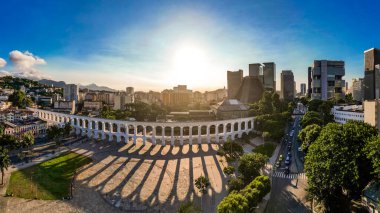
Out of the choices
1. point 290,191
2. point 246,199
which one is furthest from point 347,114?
point 246,199

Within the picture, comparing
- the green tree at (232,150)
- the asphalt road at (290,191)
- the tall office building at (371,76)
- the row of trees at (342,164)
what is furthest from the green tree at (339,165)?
the tall office building at (371,76)

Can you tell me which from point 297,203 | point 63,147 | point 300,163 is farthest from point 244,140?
point 63,147

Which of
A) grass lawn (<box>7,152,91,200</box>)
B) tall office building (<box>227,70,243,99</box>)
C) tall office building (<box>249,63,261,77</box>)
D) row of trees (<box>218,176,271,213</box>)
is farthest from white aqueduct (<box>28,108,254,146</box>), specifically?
tall office building (<box>249,63,261,77</box>)

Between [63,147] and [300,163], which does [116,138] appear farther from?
[300,163]

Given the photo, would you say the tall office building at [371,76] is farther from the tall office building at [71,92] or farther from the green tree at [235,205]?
the tall office building at [71,92]

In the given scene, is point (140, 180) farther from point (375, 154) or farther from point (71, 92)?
point (71, 92)

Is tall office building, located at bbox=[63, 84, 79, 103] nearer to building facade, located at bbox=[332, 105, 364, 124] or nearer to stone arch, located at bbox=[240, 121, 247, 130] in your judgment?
stone arch, located at bbox=[240, 121, 247, 130]
